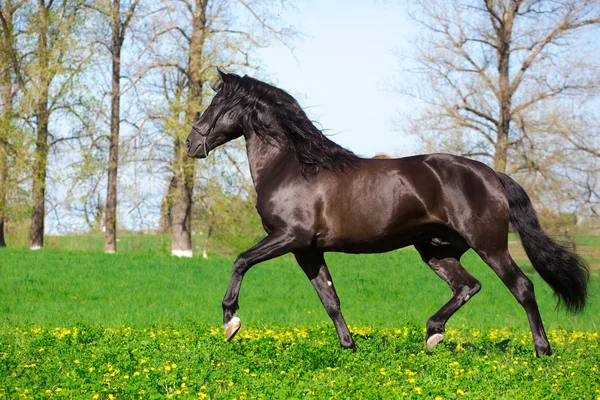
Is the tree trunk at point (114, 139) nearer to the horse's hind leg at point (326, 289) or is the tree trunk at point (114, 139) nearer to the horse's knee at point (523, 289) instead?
the horse's hind leg at point (326, 289)

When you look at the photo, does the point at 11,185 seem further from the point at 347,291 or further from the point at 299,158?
the point at 299,158

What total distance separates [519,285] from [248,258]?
2.58 m

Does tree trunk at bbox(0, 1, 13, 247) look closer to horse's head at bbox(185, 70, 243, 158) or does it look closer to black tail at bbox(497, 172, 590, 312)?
horse's head at bbox(185, 70, 243, 158)

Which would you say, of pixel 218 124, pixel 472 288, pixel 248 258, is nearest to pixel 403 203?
pixel 472 288

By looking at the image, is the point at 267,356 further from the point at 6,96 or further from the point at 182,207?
the point at 6,96

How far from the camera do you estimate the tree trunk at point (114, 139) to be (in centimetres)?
2677

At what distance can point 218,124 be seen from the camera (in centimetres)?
767

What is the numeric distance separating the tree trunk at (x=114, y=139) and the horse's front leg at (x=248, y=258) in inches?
805

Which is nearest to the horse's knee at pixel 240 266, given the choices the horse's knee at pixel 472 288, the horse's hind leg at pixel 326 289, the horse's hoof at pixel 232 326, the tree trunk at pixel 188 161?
the horse's hoof at pixel 232 326

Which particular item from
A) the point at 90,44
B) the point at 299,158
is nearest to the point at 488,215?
the point at 299,158

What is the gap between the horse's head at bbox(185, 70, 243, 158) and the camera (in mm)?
7621

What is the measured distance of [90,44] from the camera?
2631cm

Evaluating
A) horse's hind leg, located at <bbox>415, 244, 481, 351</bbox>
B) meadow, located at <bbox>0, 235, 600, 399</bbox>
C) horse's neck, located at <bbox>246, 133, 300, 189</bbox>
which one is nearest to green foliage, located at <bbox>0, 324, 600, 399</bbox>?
meadow, located at <bbox>0, 235, 600, 399</bbox>

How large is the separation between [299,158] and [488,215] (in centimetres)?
187
